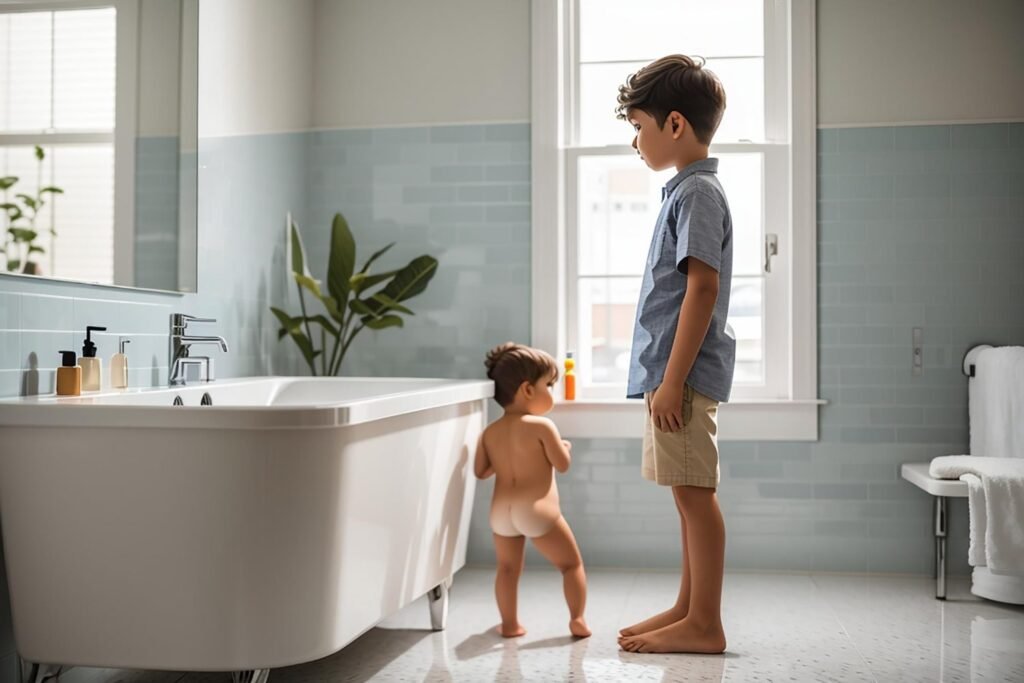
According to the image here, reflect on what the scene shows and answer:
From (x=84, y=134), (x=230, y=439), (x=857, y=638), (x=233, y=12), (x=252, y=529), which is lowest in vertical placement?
(x=857, y=638)

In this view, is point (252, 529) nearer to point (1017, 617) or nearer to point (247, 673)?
point (247, 673)

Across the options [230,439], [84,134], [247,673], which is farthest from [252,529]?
[84,134]

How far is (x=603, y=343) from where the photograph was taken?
12.7 feet

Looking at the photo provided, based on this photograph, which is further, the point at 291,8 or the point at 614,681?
the point at 291,8

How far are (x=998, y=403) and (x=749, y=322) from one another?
0.88 meters

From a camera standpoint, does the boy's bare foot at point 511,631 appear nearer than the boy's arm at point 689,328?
No

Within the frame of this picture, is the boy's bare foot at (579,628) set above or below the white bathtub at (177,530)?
below

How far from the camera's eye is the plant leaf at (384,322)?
363 cm

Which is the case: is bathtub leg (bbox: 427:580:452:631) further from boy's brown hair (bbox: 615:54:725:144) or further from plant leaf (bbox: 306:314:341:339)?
boy's brown hair (bbox: 615:54:725:144)

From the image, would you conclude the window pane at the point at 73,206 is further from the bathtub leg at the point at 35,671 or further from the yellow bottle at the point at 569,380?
the yellow bottle at the point at 569,380

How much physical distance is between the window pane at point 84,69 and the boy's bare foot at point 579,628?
1795 millimetres

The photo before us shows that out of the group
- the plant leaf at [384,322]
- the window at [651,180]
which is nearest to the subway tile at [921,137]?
the window at [651,180]

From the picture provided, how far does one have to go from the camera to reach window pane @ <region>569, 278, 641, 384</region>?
3.85 m

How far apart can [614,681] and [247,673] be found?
0.90 meters
